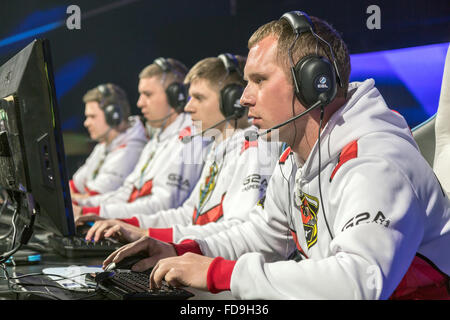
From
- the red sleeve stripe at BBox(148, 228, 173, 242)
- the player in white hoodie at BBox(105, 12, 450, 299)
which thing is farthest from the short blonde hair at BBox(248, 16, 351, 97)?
the red sleeve stripe at BBox(148, 228, 173, 242)

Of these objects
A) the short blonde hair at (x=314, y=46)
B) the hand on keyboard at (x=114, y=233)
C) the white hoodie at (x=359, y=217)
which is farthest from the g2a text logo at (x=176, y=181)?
the short blonde hair at (x=314, y=46)

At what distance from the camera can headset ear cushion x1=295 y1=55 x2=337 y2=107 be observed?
1.02 m

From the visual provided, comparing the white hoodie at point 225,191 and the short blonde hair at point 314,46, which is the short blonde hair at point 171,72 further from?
the short blonde hair at point 314,46

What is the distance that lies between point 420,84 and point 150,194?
1.33 m

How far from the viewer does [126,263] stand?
109cm

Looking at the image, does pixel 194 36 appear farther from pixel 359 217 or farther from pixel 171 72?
pixel 359 217

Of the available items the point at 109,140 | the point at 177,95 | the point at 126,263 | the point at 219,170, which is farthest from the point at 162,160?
the point at 126,263

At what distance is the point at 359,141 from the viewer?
0.94 metres

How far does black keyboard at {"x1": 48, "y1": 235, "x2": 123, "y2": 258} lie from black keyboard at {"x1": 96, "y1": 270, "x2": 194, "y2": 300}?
0.99 ft

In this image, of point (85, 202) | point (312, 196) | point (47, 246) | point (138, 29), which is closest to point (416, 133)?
point (312, 196)

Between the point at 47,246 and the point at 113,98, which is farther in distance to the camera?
the point at 113,98

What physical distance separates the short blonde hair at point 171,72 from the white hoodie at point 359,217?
70.6 inches

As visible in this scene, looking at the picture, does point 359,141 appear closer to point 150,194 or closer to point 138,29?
point 150,194

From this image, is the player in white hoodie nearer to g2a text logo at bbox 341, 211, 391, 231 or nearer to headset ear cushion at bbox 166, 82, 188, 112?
g2a text logo at bbox 341, 211, 391, 231
